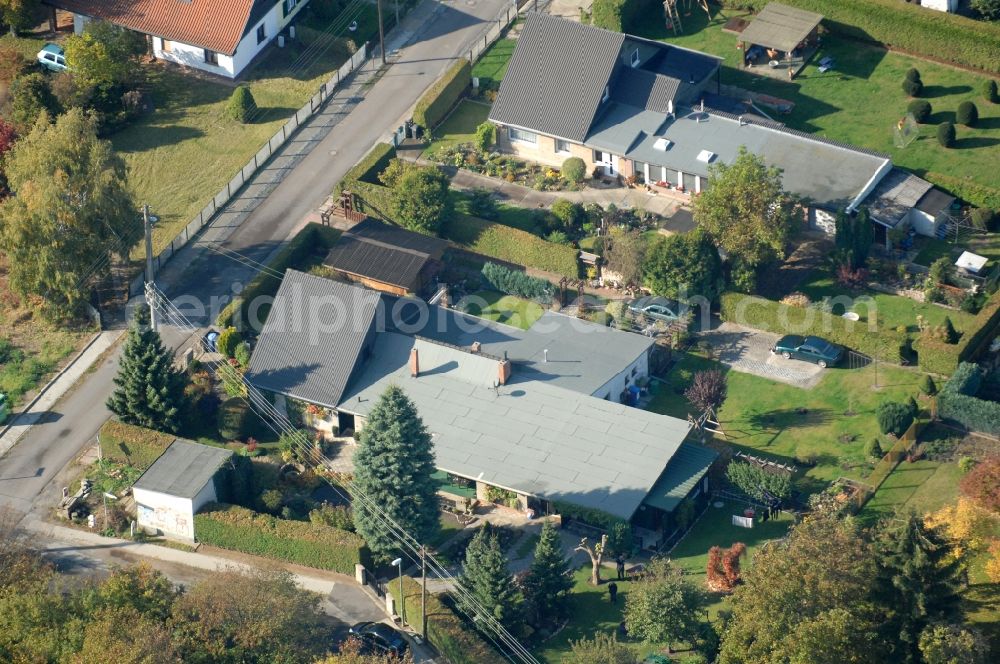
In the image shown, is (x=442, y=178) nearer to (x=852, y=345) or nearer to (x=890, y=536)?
(x=852, y=345)

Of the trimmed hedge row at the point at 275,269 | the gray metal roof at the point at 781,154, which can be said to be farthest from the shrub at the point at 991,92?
the trimmed hedge row at the point at 275,269

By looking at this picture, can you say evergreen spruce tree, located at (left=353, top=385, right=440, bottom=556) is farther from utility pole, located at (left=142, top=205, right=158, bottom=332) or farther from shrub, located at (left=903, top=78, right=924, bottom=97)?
shrub, located at (left=903, top=78, right=924, bottom=97)

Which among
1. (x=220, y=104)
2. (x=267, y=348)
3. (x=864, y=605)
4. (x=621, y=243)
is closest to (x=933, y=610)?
(x=864, y=605)

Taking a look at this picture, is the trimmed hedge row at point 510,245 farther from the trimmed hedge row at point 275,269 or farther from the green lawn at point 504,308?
the trimmed hedge row at point 275,269

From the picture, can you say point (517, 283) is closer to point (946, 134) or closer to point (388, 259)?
point (388, 259)

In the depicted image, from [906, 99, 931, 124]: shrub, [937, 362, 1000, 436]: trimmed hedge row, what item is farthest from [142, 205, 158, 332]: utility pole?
[906, 99, 931, 124]: shrub

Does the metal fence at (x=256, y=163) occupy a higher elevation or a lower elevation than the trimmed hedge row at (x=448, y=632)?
higher
